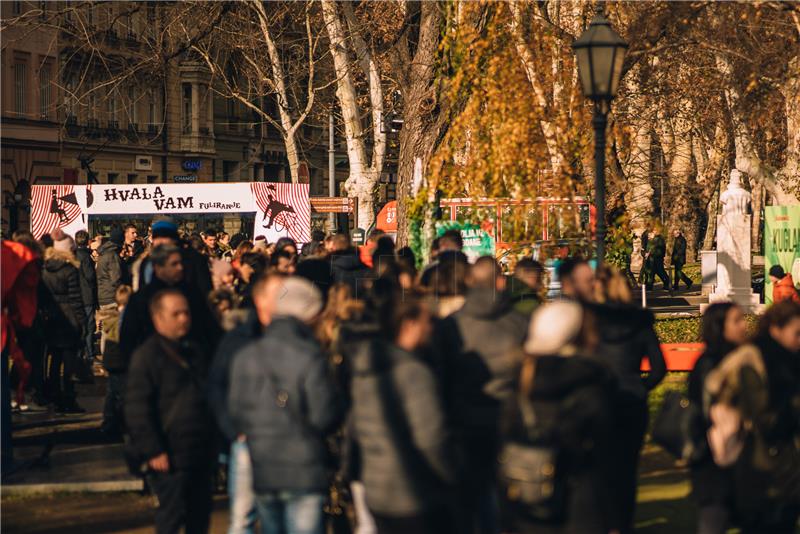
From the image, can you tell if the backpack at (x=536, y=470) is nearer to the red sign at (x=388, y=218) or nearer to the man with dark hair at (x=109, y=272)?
the man with dark hair at (x=109, y=272)

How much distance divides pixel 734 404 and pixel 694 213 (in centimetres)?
4098

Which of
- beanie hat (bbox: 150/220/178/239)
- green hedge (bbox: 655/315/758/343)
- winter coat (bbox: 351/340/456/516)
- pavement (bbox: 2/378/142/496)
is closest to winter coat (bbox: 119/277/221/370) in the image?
beanie hat (bbox: 150/220/178/239)

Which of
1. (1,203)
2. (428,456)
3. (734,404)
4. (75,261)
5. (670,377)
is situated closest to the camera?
(428,456)

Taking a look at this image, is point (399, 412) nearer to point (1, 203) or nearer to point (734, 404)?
A: point (734, 404)

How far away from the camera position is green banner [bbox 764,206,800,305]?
26308 millimetres

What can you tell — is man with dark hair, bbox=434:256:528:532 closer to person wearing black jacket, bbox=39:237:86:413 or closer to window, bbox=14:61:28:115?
person wearing black jacket, bbox=39:237:86:413

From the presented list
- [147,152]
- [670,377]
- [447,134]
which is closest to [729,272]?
[670,377]

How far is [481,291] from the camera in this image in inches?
282

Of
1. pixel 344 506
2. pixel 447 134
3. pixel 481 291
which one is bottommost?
pixel 344 506

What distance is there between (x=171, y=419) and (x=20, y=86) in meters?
43.4

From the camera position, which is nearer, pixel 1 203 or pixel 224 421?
pixel 224 421

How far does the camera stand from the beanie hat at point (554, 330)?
563cm

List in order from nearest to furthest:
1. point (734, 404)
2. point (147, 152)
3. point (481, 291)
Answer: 1. point (734, 404)
2. point (481, 291)
3. point (147, 152)

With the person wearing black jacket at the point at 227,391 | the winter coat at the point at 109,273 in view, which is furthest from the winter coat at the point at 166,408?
the winter coat at the point at 109,273
